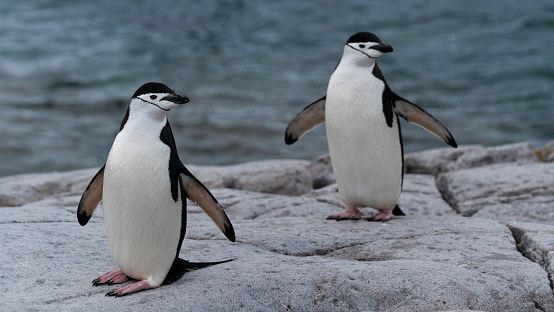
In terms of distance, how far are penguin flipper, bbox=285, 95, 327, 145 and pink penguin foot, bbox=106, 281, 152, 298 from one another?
2.28 metres

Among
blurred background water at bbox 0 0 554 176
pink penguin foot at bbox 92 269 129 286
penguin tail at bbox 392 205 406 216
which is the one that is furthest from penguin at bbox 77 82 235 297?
blurred background water at bbox 0 0 554 176

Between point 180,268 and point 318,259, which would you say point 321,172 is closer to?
point 318,259

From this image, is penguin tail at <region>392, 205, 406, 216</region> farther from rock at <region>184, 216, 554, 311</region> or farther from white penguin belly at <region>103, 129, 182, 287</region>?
white penguin belly at <region>103, 129, 182, 287</region>

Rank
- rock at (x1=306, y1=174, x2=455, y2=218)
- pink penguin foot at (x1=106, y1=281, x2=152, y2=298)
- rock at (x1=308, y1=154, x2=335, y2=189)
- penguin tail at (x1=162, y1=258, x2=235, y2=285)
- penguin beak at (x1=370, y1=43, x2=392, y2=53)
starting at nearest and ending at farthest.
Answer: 1. pink penguin foot at (x1=106, y1=281, x2=152, y2=298)
2. penguin tail at (x1=162, y1=258, x2=235, y2=285)
3. penguin beak at (x1=370, y1=43, x2=392, y2=53)
4. rock at (x1=306, y1=174, x2=455, y2=218)
5. rock at (x1=308, y1=154, x2=335, y2=189)

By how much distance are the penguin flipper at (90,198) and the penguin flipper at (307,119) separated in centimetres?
203

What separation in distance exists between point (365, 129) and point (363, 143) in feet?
0.32

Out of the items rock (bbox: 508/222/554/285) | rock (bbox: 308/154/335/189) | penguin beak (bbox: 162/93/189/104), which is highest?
penguin beak (bbox: 162/93/189/104)

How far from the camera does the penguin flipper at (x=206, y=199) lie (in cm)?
308

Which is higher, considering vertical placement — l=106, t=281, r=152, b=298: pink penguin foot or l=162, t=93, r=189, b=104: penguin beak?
l=162, t=93, r=189, b=104: penguin beak

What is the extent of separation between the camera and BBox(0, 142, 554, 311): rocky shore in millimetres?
2955

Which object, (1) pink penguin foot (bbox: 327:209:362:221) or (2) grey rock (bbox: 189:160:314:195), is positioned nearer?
(1) pink penguin foot (bbox: 327:209:362:221)

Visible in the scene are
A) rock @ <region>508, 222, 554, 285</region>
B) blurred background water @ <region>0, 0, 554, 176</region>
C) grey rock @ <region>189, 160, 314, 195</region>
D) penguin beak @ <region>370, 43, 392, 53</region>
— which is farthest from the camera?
blurred background water @ <region>0, 0, 554, 176</region>

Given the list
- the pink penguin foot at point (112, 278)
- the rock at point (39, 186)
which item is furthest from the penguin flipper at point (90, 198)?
the rock at point (39, 186)

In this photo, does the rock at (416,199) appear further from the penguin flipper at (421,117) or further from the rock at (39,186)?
the rock at (39,186)
